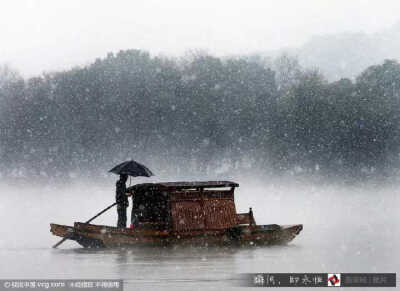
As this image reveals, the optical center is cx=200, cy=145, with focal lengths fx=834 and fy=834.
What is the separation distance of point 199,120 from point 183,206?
51.4 metres

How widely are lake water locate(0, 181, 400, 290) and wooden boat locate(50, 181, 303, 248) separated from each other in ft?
1.52

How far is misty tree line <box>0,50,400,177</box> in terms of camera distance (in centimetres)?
7612

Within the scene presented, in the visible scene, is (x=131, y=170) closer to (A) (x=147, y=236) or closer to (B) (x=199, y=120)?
(A) (x=147, y=236)

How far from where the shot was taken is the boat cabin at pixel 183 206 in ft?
92.5

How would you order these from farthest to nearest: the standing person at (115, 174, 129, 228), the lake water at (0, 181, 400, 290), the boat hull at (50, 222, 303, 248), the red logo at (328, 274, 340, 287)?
the standing person at (115, 174, 129, 228) < the boat hull at (50, 222, 303, 248) < the lake water at (0, 181, 400, 290) < the red logo at (328, 274, 340, 287)

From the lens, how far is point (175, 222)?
28.2 metres

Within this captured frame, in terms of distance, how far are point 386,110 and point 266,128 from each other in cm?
1138

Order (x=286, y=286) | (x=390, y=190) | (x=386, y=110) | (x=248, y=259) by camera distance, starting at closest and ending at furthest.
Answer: (x=286, y=286), (x=248, y=259), (x=386, y=110), (x=390, y=190)

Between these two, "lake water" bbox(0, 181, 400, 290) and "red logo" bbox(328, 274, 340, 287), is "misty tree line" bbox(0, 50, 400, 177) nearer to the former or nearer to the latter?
"lake water" bbox(0, 181, 400, 290)

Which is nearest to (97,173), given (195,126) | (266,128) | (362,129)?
(195,126)

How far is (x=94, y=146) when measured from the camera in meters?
81.9

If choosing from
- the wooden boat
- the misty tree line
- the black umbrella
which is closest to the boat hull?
the wooden boat

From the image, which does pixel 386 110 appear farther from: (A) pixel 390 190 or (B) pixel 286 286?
(B) pixel 286 286

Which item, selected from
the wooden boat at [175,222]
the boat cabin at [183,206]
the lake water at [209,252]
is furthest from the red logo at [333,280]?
the wooden boat at [175,222]
